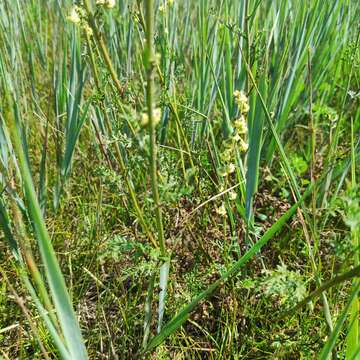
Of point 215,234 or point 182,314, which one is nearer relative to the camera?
point 182,314

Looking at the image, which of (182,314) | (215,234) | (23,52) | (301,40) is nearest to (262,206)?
(215,234)

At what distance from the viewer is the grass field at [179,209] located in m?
0.86

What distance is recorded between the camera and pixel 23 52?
196 cm

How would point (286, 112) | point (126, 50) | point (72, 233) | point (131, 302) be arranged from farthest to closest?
point (126, 50) → point (286, 112) → point (72, 233) → point (131, 302)

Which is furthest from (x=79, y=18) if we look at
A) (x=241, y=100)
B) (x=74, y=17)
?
A: (x=241, y=100)

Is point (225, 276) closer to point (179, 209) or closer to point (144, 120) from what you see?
Result: point (144, 120)

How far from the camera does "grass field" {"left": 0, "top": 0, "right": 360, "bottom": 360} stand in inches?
34.0

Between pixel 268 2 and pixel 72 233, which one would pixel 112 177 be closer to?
pixel 72 233

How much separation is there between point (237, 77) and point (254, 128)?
1.06 feet

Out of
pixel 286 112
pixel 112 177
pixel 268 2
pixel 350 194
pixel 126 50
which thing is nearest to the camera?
pixel 350 194

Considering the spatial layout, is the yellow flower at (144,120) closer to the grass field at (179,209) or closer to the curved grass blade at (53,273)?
the grass field at (179,209)

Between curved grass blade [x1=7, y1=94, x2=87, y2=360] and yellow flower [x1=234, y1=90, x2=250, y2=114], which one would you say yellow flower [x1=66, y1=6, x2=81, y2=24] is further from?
yellow flower [x1=234, y1=90, x2=250, y2=114]

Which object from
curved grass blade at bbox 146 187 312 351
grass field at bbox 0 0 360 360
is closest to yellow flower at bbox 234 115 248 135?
grass field at bbox 0 0 360 360

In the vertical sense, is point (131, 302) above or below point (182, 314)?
below
